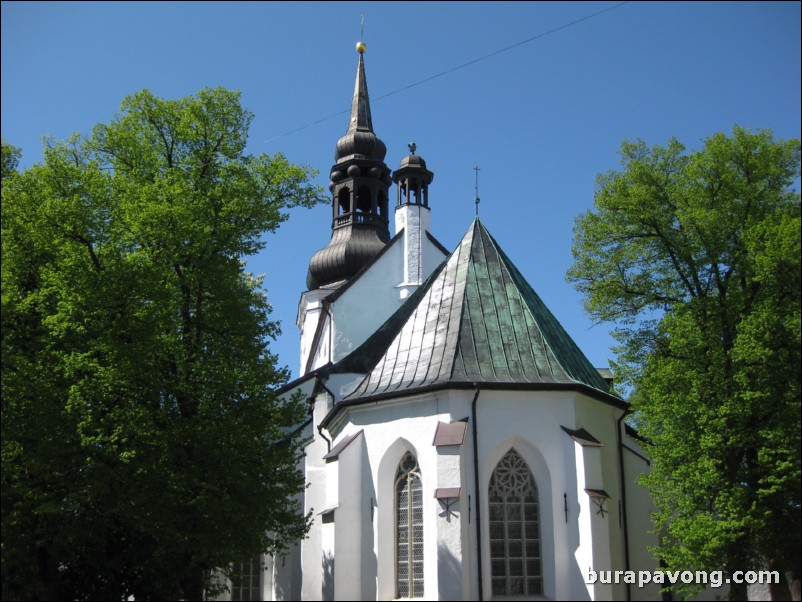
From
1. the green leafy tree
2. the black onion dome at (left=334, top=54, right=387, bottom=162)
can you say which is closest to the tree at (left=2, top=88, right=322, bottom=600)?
the green leafy tree

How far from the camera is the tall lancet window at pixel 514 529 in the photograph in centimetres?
1789

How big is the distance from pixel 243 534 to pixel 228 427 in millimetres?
2121

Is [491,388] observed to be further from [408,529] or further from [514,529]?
[408,529]

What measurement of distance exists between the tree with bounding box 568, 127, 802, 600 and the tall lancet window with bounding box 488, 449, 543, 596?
8.39ft

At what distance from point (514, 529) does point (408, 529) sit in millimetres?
2303

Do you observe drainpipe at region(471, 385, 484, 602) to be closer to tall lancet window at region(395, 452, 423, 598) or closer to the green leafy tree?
tall lancet window at region(395, 452, 423, 598)

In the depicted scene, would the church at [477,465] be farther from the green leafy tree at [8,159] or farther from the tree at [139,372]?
the green leafy tree at [8,159]

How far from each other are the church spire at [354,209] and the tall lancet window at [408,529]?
16.2 m

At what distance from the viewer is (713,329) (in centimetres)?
1816

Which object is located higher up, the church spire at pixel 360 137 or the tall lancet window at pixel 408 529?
the church spire at pixel 360 137

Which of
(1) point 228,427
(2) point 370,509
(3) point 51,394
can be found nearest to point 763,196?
(2) point 370,509

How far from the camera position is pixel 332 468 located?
1989 cm

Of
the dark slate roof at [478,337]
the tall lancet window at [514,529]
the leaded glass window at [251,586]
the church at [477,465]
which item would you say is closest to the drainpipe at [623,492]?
the church at [477,465]

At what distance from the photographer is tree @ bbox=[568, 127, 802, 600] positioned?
55.6ft
